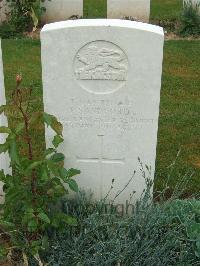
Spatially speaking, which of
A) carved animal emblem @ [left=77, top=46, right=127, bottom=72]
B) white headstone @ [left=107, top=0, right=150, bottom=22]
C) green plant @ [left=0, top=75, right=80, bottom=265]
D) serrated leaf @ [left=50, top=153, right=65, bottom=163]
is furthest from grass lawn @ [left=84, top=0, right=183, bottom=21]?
green plant @ [left=0, top=75, right=80, bottom=265]

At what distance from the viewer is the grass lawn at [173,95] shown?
15.4 ft

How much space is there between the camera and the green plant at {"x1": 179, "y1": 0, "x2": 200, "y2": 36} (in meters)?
8.66

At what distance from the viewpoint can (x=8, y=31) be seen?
28.3 feet

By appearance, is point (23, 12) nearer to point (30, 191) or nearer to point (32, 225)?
point (30, 191)

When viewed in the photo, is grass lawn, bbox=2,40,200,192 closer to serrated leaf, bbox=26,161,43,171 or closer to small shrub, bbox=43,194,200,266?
serrated leaf, bbox=26,161,43,171

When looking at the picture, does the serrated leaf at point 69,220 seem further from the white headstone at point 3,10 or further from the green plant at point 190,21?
the white headstone at point 3,10

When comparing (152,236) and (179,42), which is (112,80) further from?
(179,42)

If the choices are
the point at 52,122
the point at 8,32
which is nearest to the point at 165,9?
the point at 8,32

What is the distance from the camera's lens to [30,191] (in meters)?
3.13

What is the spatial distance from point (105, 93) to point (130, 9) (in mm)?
6476

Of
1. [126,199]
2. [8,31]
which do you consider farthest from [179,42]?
[126,199]

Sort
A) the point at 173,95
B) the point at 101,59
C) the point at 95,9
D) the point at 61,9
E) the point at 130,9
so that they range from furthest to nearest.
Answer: the point at 95,9
the point at 130,9
the point at 61,9
the point at 173,95
the point at 101,59

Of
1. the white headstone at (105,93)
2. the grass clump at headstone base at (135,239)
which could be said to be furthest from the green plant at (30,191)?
the white headstone at (105,93)

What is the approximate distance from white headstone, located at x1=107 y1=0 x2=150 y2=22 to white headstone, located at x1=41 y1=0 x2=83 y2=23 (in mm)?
576
